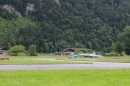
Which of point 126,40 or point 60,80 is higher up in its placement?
point 126,40

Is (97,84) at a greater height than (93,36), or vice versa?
(93,36)

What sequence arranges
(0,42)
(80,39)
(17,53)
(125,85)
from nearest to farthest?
(125,85) < (17,53) < (0,42) < (80,39)

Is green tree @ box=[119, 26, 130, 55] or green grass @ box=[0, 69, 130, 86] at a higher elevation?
green tree @ box=[119, 26, 130, 55]

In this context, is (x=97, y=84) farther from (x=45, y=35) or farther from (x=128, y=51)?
(x=45, y=35)

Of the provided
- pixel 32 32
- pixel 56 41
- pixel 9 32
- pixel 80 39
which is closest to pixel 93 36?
pixel 80 39

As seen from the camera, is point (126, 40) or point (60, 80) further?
point (126, 40)

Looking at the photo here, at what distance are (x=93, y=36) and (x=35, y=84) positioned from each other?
183m

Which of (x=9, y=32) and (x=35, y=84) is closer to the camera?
(x=35, y=84)

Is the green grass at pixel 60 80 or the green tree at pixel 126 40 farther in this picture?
the green tree at pixel 126 40

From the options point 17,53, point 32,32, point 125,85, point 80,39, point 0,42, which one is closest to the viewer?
point 125,85

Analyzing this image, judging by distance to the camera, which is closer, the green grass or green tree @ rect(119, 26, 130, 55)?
the green grass

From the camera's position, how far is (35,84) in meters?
15.9

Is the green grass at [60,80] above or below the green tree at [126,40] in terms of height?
below

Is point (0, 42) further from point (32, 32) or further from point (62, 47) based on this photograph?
point (62, 47)
